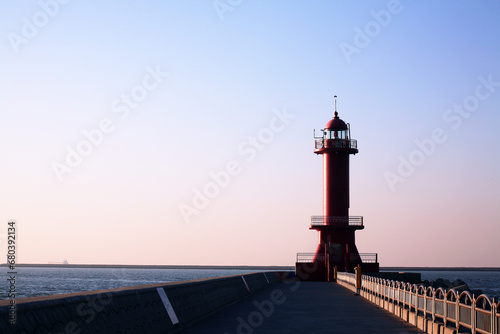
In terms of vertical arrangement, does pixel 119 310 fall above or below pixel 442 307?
below

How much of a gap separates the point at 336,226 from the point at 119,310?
44.7 m

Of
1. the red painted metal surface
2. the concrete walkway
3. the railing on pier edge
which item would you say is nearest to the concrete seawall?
the concrete walkway

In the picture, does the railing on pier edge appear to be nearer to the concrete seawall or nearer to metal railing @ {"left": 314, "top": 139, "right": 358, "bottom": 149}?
the concrete seawall

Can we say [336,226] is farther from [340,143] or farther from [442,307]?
[442,307]

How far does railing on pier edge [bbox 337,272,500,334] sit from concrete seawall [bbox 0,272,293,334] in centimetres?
621

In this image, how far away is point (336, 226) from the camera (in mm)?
57062

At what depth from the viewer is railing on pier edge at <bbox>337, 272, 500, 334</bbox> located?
12.9 metres

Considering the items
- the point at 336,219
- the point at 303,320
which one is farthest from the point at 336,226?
the point at 303,320

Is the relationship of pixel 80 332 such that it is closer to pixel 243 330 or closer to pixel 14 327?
pixel 14 327

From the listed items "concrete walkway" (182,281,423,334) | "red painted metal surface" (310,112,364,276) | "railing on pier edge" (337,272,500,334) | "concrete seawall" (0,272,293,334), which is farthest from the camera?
"red painted metal surface" (310,112,364,276)

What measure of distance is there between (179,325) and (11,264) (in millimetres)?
7060

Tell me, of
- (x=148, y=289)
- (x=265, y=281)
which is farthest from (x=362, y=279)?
(x=148, y=289)

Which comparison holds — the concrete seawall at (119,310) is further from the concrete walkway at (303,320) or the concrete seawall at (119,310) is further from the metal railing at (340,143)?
the metal railing at (340,143)

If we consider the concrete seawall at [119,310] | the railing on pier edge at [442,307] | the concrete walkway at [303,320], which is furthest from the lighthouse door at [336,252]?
the concrete seawall at [119,310]
